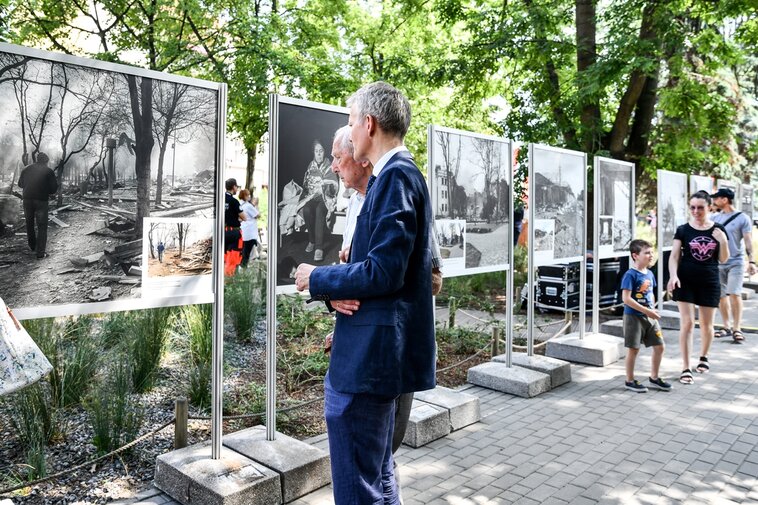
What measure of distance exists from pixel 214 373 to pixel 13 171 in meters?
1.63

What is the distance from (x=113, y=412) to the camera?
4.45 meters

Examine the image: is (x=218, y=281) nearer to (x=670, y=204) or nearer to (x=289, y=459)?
(x=289, y=459)

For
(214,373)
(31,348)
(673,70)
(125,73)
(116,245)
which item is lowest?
(214,373)

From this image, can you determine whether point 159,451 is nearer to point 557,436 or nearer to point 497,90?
point 557,436

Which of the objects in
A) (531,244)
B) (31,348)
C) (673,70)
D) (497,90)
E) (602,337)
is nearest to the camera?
(31,348)

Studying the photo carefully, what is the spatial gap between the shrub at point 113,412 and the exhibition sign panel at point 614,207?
6.08 m

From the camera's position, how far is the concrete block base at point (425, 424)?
4.96 m

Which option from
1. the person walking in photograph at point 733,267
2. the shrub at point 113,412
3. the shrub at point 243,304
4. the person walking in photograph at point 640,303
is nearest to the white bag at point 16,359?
the shrub at point 113,412

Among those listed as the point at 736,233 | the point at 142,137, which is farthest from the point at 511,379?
the point at 736,233

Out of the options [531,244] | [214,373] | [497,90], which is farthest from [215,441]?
[497,90]

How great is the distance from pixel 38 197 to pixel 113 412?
1.95 m

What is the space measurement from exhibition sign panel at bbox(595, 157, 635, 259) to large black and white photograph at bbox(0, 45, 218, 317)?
6.10m

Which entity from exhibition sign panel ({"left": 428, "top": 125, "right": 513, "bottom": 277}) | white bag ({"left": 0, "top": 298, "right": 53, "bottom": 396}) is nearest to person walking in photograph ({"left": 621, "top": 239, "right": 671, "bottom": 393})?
exhibition sign panel ({"left": 428, "top": 125, "right": 513, "bottom": 277})

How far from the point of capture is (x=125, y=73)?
3.45m
